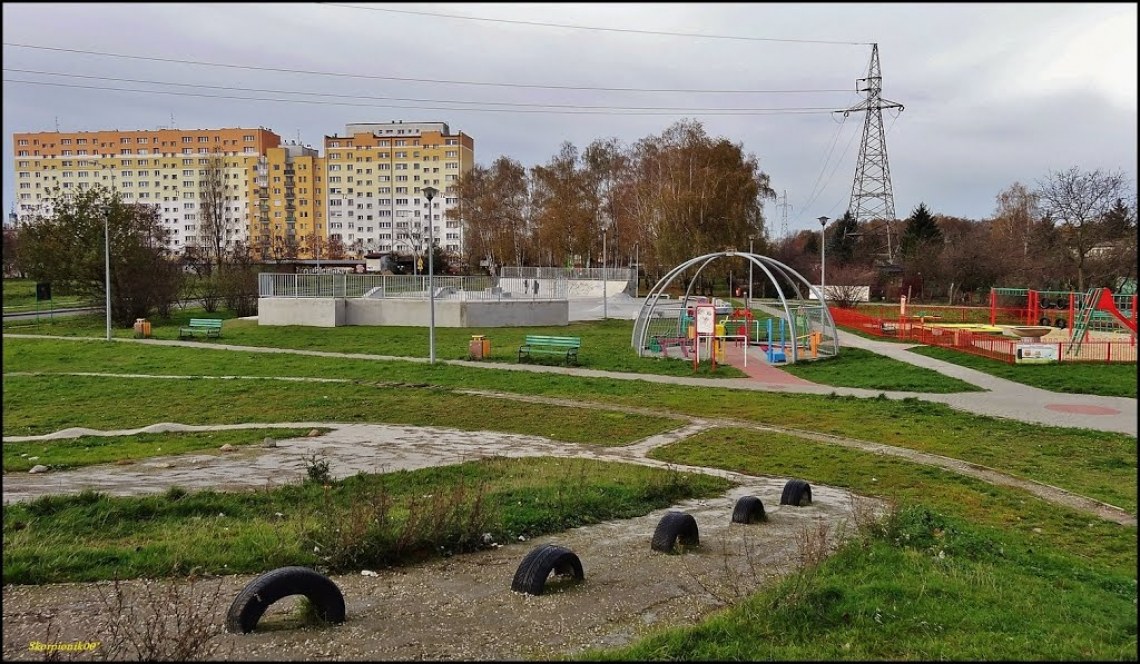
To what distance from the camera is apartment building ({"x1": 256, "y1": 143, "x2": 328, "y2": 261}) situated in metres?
116

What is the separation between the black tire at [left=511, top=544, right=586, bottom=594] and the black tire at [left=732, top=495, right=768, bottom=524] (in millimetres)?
2555

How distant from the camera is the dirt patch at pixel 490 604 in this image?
4.65 m

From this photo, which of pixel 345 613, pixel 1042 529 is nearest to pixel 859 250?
pixel 1042 529

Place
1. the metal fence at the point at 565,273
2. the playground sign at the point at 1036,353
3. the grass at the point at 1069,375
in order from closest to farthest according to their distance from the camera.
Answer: the grass at the point at 1069,375 → the playground sign at the point at 1036,353 → the metal fence at the point at 565,273

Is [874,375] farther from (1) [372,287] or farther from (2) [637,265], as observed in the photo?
(2) [637,265]

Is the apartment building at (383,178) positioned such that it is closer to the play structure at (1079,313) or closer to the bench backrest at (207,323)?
the bench backrest at (207,323)

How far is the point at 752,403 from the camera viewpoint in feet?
58.1

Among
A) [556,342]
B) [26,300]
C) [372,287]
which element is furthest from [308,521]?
[26,300]

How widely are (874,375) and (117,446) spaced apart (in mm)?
18268

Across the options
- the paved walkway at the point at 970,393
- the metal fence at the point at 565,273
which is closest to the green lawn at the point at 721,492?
the paved walkway at the point at 970,393

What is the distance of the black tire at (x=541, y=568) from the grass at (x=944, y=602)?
1.20 m

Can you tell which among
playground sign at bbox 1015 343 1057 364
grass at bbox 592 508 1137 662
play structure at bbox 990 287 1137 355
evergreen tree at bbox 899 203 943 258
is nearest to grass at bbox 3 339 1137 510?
grass at bbox 592 508 1137 662

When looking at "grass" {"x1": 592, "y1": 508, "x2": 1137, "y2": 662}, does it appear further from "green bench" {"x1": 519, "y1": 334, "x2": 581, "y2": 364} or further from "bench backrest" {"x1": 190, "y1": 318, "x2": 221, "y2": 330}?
"bench backrest" {"x1": 190, "y1": 318, "x2": 221, "y2": 330}

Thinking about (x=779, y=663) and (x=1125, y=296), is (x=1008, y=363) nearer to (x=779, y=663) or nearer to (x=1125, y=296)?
(x=1125, y=296)
